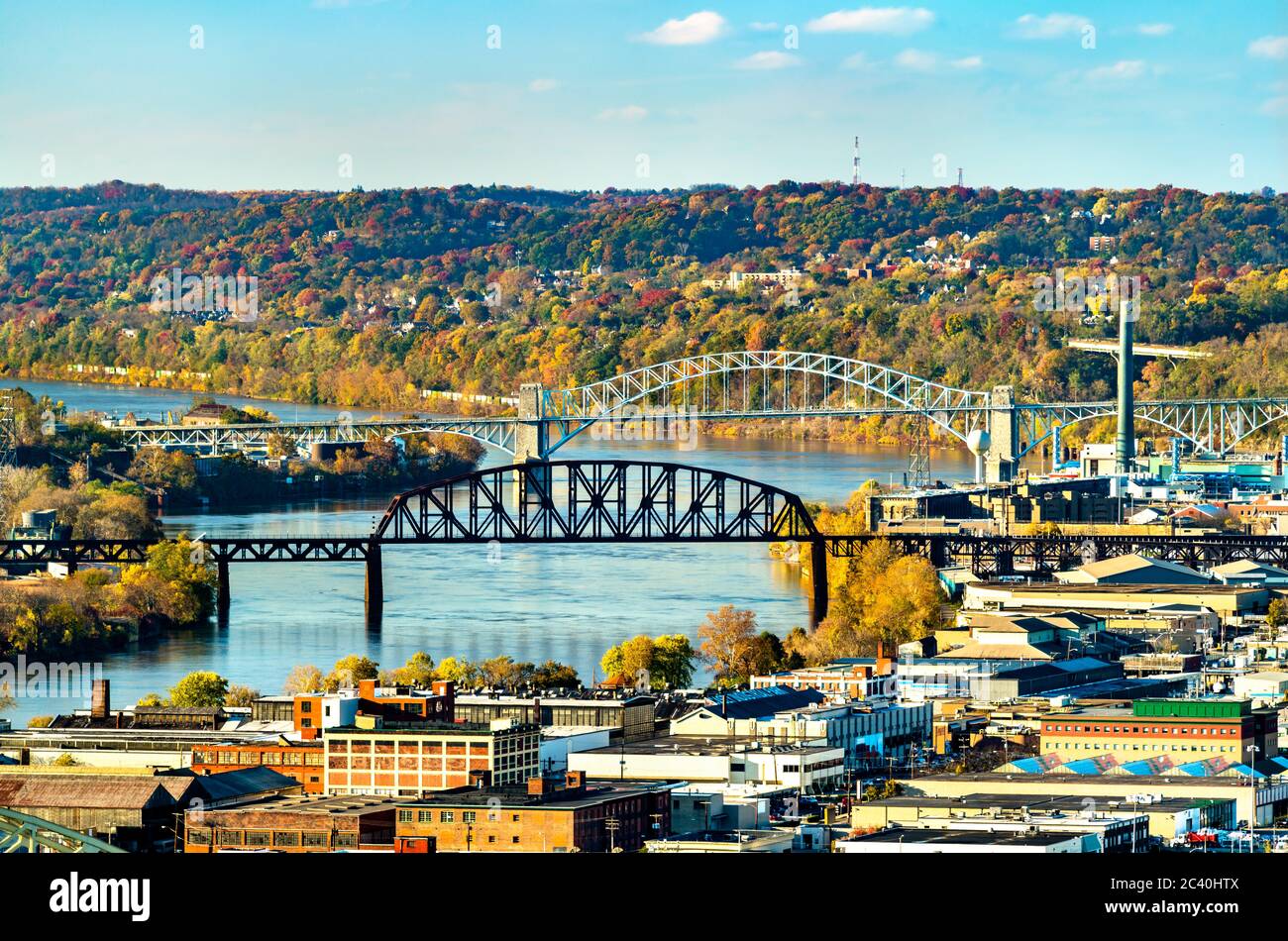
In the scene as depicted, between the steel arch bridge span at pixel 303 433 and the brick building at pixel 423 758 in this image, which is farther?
the steel arch bridge span at pixel 303 433

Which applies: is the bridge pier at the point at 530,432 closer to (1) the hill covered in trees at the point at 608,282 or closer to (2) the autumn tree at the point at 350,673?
(1) the hill covered in trees at the point at 608,282

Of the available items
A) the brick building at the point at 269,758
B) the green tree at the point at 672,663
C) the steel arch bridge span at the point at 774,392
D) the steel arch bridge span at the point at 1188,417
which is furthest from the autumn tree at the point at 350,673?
the steel arch bridge span at the point at 1188,417

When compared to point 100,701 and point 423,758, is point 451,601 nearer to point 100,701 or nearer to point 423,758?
point 100,701

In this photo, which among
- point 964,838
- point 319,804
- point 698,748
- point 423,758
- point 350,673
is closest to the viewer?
point 964,838

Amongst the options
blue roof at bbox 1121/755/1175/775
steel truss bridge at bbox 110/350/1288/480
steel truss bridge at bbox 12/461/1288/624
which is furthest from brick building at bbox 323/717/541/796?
steel truss bridge at bbox 110/350/1288/480

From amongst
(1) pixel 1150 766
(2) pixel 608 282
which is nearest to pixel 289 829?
(1) pixel 1150 766

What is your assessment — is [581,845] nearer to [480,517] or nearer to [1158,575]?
[1158,575]
